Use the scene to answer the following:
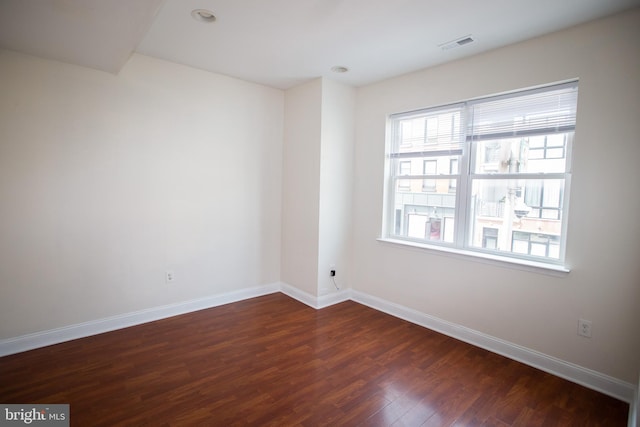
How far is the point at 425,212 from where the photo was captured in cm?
353

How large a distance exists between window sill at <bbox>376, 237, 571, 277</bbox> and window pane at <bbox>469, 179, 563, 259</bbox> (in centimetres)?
12

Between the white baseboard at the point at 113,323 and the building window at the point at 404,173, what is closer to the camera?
the white baseboard at the point at 113,323

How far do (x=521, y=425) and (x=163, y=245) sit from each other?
11.0 feet

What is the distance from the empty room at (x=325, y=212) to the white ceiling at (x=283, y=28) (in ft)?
0.08

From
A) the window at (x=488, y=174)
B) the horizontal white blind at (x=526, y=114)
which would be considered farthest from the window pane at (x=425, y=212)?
the horizontal white blind at (x=526, y=114)

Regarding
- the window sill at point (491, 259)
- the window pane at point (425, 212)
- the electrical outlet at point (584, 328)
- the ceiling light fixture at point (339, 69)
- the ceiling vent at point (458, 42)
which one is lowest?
the electrical outlet at point (584, 328)

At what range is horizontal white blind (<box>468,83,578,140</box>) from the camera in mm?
2539

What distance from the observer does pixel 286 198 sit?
4.24 meters

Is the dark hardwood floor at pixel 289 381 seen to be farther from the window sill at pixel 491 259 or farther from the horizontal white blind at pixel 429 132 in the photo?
the horizontal white blind at pixel 429 132

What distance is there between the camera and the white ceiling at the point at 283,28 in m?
2.06

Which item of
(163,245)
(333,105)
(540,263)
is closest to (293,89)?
(333,105)

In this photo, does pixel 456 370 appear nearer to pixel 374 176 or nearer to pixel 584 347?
pixel 584 347

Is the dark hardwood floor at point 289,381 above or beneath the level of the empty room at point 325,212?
beneath

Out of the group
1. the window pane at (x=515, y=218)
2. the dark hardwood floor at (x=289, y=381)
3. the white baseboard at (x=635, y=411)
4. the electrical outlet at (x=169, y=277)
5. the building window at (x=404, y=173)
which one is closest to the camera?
the white baseboard at (x=635, y=411)
